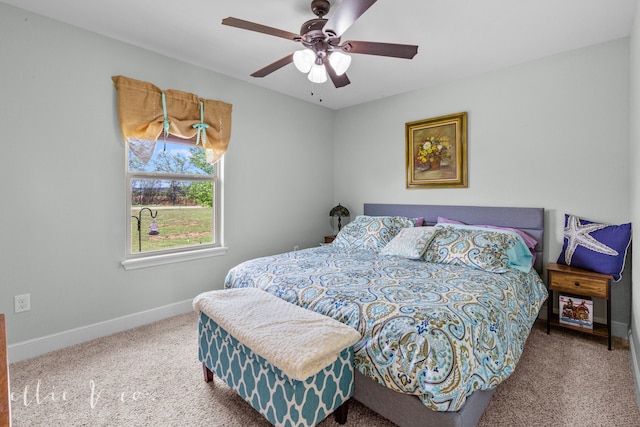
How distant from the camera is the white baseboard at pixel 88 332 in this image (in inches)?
90.0

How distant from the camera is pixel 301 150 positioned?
423cm

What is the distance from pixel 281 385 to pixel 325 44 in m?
2.06

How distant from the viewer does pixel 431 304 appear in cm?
166

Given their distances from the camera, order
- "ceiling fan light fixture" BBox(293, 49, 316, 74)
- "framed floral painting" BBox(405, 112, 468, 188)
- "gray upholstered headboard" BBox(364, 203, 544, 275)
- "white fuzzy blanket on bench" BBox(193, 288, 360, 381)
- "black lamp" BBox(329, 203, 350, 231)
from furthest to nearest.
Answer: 1. "black lamp" BBox(329, 203, 350, 231)
2. "framed floral painting" BBox(405, 112, 468, 188)
3. "gray upholstered headboard" BBox(364, 203, 544, 275)
4. "ceiling fan light fixture" BBox(293, 49, 316, 74)
5. "white fuzzy blanket on bench" BBox(193, 288, 360, 381)

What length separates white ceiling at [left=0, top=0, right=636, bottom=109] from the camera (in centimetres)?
218

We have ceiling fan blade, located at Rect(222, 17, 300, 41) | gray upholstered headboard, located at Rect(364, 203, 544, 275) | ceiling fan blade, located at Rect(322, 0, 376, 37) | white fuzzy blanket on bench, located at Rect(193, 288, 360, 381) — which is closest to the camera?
white fuzzy blanket on bench, located at Rect(193, 288, 360, 381)

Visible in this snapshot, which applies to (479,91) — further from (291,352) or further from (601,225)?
(291,352)

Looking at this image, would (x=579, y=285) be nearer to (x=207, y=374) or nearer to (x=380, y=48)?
(x=380, y=48)

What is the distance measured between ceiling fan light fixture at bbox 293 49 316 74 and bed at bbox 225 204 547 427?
1497 millimetres

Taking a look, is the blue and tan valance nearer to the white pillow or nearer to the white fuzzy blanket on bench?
the white fuzzy blanket on bench

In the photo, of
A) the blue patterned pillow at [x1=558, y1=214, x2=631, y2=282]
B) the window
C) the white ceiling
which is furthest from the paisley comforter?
the white ceiling

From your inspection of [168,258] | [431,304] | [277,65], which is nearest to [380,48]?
[277,65]

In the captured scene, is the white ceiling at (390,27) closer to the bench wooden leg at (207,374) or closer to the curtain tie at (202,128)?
the curtain tie at (202,128)

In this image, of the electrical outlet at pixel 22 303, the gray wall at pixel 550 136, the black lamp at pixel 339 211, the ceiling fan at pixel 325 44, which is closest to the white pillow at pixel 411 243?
the gray wall at pixel 550 136
